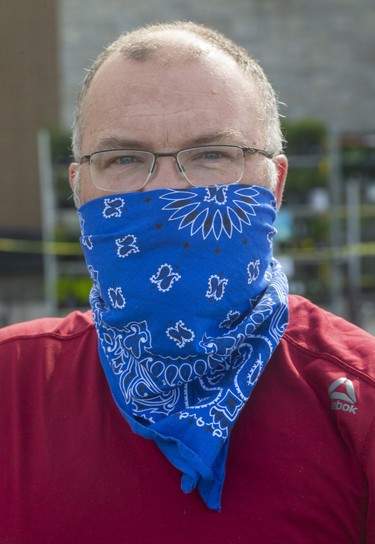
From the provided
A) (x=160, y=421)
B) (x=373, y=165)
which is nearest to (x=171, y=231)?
(x=160, y=421)

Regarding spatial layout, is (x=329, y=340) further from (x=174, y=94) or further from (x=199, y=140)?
(x=174, y=94)

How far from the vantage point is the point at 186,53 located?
178 centimetres

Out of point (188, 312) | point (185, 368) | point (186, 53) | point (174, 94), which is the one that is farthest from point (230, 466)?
point (186, 53)

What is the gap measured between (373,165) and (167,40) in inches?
341

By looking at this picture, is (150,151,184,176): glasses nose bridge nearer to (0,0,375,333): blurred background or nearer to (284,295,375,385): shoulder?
(284,295,375,385): shoulder

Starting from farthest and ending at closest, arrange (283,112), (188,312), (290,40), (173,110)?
(290,40), (283,112), (173,110), (188,312)

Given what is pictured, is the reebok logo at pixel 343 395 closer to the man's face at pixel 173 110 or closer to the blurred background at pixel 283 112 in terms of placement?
the man's face at pixel 173 110

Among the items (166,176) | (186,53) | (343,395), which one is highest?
(186,53)

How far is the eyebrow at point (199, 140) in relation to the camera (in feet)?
5.73

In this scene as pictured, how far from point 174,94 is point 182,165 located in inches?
6.6

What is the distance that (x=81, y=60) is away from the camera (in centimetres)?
1099

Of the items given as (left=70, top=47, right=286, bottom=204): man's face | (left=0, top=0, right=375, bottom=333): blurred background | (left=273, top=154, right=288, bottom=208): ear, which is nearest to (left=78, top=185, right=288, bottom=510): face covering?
(left=70, top=47, right=286, bottom=204): man's face

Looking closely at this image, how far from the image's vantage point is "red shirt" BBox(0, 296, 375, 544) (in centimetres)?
159

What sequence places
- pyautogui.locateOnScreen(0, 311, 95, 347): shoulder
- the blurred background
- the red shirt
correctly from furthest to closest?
the blurred background < pyautogui.locateOnScreen(0, 311, 95, 347): shoulder < the red shirt
